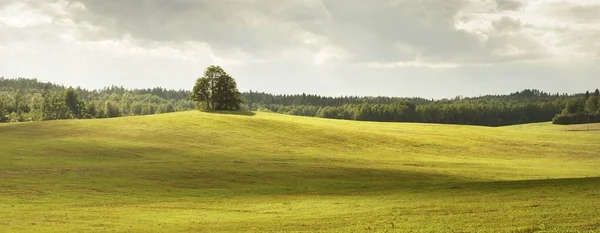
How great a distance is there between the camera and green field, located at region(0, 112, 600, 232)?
27000 millimetres

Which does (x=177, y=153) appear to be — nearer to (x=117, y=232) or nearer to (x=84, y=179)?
(x=84, y=179)

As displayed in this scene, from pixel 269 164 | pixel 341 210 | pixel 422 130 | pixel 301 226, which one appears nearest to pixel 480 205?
pixel 341 210

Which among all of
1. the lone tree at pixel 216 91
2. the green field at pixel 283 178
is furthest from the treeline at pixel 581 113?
the lone tree at pixel 216 91

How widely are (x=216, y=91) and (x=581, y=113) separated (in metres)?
132

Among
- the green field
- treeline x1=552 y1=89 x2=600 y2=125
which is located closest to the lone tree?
the green field

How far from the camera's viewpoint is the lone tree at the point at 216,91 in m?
116

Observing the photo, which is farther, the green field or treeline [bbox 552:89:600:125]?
treeline [bbox 552:89:600:125]

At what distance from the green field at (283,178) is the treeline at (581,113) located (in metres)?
106

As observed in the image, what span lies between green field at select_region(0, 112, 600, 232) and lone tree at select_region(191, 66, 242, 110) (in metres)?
23.4

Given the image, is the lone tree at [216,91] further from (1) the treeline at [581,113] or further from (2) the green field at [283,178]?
(1) the treeline at [581,113]

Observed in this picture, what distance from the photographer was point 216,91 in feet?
385

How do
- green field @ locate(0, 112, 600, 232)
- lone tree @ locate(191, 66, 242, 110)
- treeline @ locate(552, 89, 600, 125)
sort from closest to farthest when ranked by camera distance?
green field @ locate(0, 112, 600, 232) < lone tree @ locate(191, 66, 242, 110) < treeline @ locate(552, 89, 600, 125)

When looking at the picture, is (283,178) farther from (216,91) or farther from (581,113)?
(581,113)

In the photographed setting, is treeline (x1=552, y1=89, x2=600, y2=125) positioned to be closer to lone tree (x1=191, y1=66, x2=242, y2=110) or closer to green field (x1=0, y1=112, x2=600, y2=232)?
green field (x1=0, y1=112, x2=600, y2=232)
